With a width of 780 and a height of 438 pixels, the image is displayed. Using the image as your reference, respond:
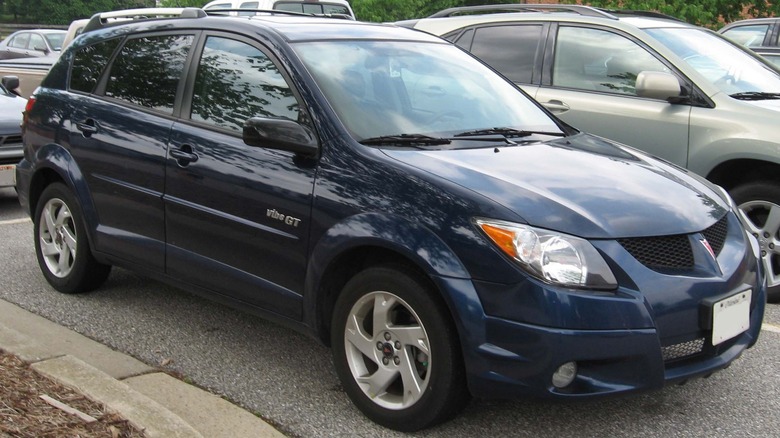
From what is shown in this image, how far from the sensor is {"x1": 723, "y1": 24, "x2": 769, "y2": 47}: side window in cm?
1334

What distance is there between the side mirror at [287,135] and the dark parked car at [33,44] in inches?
734

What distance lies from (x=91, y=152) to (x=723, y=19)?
23454 mm

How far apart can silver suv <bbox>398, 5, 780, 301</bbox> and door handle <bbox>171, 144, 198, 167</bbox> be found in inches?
118

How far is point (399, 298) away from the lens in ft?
12.1

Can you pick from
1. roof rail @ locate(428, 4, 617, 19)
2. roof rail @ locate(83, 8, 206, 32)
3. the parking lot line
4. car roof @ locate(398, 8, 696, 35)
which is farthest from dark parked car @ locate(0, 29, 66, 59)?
roof rail @ locate(83, 8, 206, 32)

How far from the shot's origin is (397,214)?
147 inches

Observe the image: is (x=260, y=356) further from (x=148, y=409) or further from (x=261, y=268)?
(x=148, y=409)

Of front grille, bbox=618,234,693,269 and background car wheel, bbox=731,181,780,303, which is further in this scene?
background car wheel, bbox=731,181,780,303

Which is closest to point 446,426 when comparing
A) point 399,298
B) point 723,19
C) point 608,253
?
point 399,298

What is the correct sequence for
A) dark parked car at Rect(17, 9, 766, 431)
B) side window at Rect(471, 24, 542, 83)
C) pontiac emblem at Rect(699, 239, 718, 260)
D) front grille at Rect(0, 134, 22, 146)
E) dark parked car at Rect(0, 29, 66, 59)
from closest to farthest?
dark parked car at Rect(17, 9, 766, 431) → pontiac emblem at Rect(699, 239, 718, 260) → side window at Rect(471, 24, 542, 83) → front grille at Rect(0, 134, 22, 146) → dark parked car at Rect(0, 29, 66, 59)

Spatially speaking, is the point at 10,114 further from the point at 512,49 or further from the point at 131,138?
the point at 512,49

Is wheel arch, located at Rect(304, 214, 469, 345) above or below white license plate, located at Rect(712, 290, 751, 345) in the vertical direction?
above

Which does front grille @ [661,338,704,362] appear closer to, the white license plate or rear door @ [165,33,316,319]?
the white license plate

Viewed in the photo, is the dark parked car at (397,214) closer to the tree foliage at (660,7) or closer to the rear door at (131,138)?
the rear door at (131,138)
